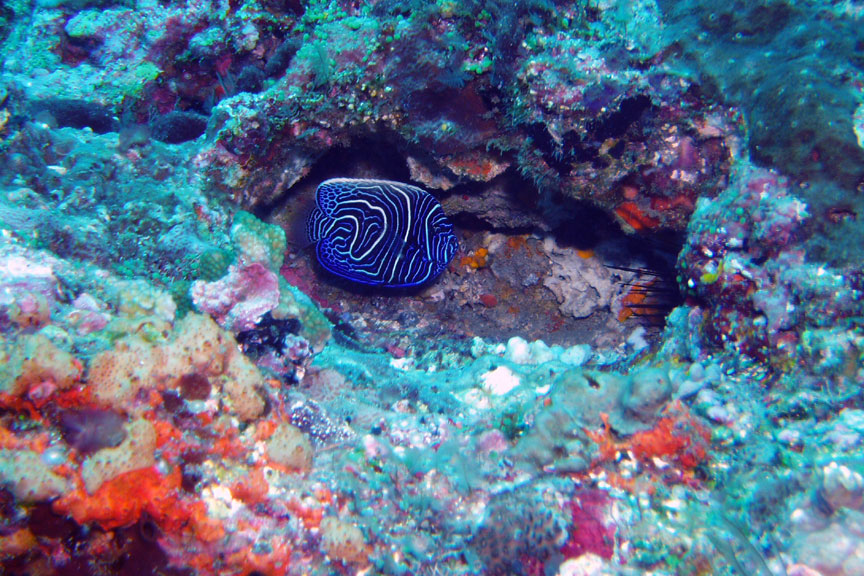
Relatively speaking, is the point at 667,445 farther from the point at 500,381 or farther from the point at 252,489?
the point at 252,489

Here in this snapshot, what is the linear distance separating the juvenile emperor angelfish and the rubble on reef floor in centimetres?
51

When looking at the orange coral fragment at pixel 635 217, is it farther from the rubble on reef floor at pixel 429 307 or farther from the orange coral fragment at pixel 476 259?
the orange coral fragment at pixel 476 259

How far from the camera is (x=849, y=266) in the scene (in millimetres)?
2895

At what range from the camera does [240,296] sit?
310 cm

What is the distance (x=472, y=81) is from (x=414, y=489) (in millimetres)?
3301

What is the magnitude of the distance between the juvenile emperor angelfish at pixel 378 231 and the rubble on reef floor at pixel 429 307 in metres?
0.51

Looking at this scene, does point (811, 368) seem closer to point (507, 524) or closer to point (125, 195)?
point (507, 524)

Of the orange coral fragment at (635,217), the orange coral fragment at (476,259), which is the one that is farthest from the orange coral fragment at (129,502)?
the orange coral fragment at (476,259)

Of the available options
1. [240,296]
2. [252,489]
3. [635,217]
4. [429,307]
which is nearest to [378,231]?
[240,296]

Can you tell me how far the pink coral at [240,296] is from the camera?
2977mm

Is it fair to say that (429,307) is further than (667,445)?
Yes

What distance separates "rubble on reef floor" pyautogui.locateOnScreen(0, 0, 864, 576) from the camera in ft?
5.78

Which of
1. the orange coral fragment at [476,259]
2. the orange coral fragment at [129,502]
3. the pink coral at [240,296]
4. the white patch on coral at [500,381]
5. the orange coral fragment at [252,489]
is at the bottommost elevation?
the orange coral fragment at [476,259]

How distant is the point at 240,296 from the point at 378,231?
1635mm
